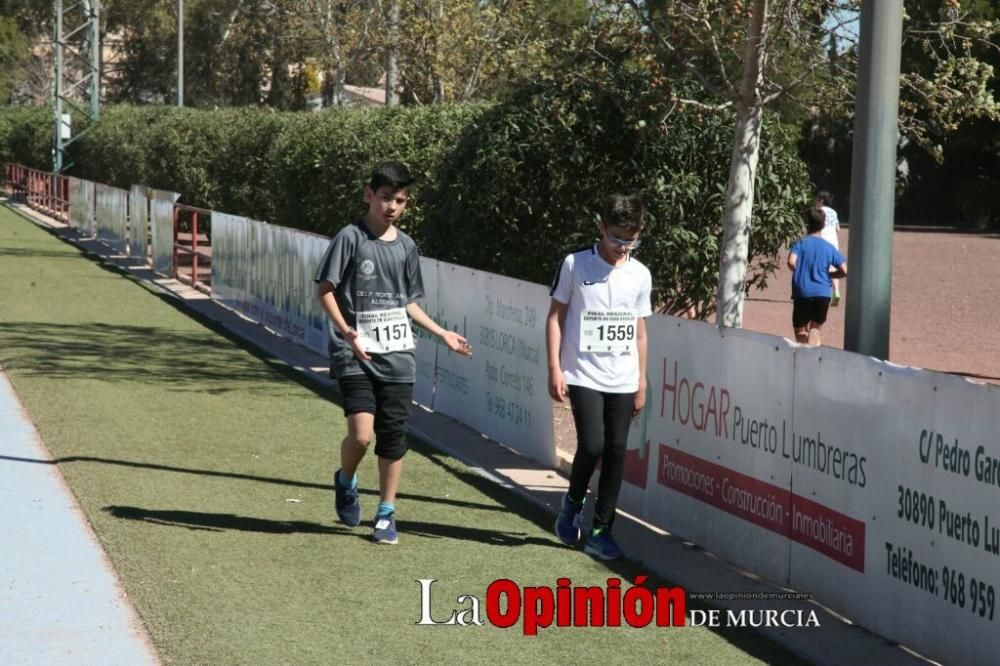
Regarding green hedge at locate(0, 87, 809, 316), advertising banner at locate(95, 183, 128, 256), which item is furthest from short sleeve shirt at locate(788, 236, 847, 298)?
advertising banner at locate(95, 183, 128, 256)

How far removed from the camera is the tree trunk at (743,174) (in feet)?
40.1

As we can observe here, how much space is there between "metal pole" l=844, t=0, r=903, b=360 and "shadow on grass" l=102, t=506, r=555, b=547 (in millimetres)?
2007

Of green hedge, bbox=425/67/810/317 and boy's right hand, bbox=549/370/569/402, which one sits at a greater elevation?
green hedge, bbox=425/67/810/317

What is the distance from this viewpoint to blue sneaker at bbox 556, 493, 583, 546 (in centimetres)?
806

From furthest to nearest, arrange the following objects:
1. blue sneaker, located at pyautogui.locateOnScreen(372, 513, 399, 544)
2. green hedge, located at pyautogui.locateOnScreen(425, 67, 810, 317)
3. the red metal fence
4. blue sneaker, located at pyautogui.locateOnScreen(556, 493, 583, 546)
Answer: the red metal fence, green hedge, located at pyautogui.locateOnScreen(425, 67, 810, 317), blue sneaker, located at pyautogui.locateOnScreen(556, 493, 583, 546), blue sneaker, located at pyautogui.locateOnScreen(372, 513, 399, 544)

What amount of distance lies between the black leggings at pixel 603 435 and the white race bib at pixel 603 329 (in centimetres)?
21

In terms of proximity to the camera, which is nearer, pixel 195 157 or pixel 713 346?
pixel 713 346

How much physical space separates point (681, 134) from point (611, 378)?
6.40m

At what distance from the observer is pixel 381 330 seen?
783 centimetres

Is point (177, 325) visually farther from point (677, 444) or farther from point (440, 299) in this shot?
point (677, 444)

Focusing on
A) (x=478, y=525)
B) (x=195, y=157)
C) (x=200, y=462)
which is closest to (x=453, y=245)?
(x=200, y=462)

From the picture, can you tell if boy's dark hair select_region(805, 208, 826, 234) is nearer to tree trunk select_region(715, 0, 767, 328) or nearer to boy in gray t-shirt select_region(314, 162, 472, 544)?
tree trunk select_region(715, 0, 767, 328)

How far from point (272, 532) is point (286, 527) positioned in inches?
5.9

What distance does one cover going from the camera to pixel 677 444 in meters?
8.56
